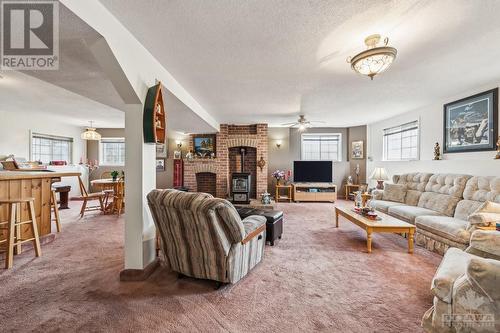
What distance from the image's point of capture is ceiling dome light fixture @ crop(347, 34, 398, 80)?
1905mm

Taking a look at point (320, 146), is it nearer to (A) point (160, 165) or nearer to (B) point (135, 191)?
(A) point (160, 165)

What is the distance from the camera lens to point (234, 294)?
1.95 meters

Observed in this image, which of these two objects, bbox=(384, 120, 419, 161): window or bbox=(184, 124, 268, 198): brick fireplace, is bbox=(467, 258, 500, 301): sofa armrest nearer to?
bbox=(384, 120, 419, 161): window

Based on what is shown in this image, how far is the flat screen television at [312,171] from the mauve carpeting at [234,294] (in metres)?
3.89

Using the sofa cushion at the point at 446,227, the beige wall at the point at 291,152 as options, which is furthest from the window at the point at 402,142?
the sofa cushion at the point at 446,227

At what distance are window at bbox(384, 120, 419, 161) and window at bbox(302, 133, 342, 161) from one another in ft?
5.08

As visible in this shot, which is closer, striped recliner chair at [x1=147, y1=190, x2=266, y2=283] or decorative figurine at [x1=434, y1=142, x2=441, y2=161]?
striped recliner chair at [x1=147, y1=190, x2=266, y2=283]

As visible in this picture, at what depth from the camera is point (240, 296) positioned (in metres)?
1.92

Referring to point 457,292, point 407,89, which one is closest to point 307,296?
point 457,292

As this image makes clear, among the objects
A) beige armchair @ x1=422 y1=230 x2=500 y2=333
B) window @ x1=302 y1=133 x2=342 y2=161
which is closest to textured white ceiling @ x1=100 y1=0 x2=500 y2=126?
beige armchair @ x1=422 y1=230 x2=500 y2=333

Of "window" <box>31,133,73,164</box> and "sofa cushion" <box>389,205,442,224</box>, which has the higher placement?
"window" <box>31,133,73,164</box>

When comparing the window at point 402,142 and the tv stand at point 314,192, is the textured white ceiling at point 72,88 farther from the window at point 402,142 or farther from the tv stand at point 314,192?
the window at point 402,142

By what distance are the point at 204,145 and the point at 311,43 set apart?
17.5ft

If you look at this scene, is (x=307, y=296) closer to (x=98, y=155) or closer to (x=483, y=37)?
(x=483, y=37)
